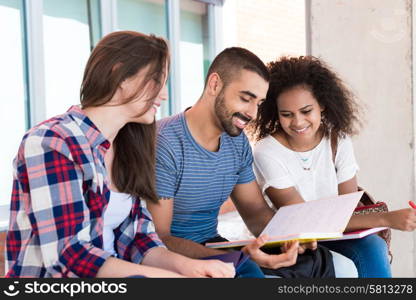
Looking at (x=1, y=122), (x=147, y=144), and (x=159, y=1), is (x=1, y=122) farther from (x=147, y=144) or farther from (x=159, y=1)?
(x=147, y=144)

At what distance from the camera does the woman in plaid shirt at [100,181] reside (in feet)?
4.43

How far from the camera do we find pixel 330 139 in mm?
2506

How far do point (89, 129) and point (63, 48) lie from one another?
3.92 m

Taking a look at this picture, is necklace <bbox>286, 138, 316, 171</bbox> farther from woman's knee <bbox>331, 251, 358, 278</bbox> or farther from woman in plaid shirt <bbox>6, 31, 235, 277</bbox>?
woman in plaid shirt <bbox>6, 31, 235, 277</bbox>

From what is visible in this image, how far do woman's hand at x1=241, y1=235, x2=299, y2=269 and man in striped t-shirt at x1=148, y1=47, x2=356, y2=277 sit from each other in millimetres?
131

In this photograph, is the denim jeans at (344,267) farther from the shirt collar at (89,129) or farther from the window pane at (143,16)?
the window pane at (143,16)

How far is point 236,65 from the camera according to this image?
2.22 meters

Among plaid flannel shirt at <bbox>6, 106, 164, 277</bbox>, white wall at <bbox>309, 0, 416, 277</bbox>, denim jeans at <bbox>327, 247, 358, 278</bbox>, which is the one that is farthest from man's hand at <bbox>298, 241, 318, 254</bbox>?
white wall at <bbox>309, 0, 416, 277</bbox>

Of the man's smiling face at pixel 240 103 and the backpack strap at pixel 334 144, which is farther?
the backpack strap at pixel 334 144

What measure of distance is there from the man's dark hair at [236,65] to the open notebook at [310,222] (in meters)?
0.52

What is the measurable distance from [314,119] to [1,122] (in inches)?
123

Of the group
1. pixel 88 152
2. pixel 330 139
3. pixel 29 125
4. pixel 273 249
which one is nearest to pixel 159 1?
pixel 29 125

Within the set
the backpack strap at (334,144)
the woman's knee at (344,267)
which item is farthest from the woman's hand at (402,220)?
the backpack strap at (334,144)

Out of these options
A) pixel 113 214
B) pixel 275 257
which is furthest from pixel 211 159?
pixel 113 214
